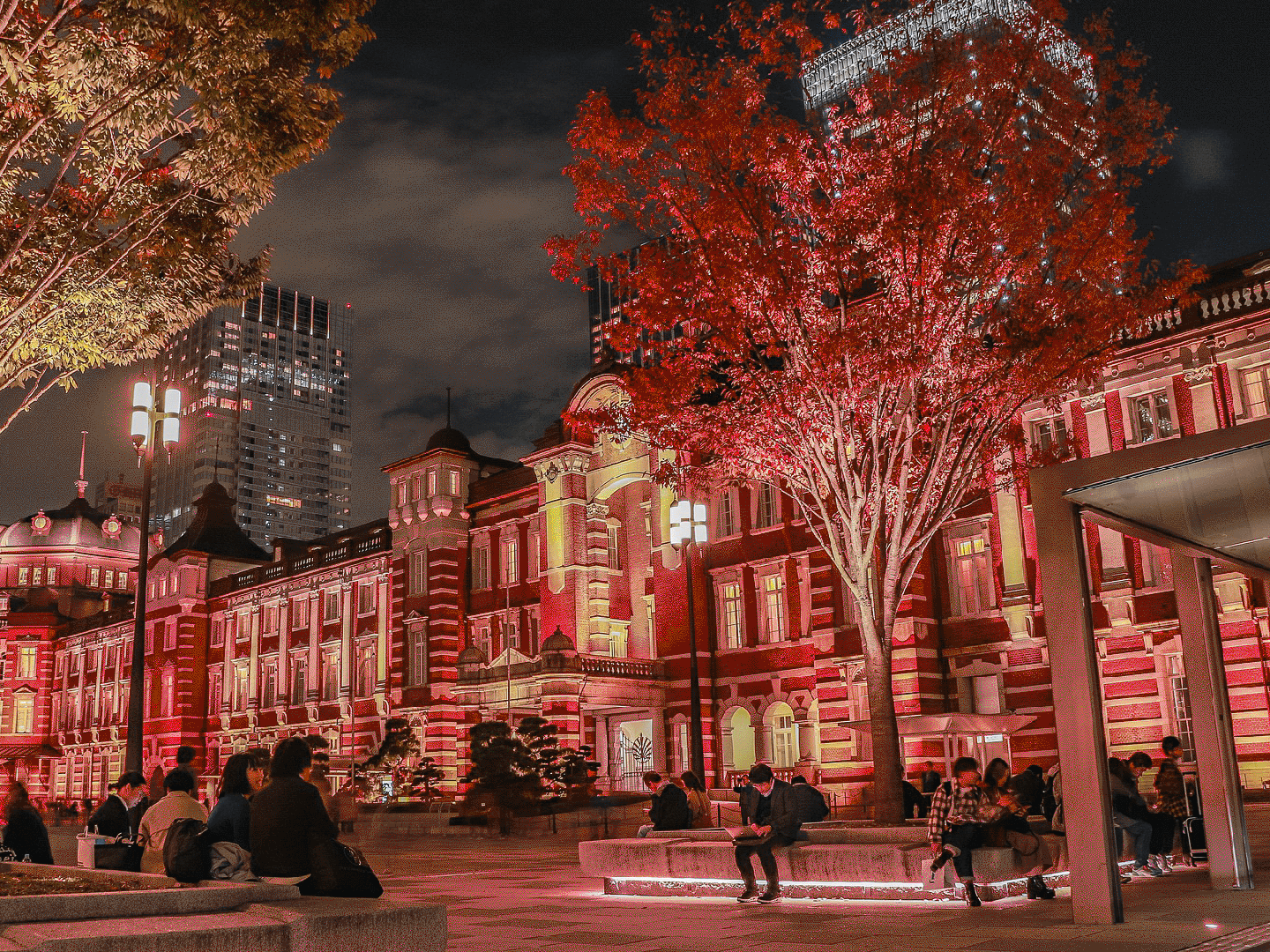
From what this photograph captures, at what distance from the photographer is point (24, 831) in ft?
36.5

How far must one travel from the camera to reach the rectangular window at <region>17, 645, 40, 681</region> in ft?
226

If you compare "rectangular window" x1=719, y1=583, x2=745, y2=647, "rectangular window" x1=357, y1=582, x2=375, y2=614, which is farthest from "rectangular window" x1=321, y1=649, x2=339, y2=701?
"rectangular window" x1=719, y1=583, x2=745, y2=647

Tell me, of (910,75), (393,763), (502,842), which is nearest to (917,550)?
(910,75)

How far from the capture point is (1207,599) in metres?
12.2

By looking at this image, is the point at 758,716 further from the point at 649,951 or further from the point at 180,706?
the point at 180,706

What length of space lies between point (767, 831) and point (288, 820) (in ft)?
19.9

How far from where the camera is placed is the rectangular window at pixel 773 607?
33906 millimetres

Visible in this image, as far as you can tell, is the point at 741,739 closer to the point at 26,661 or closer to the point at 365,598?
the point at 365,598

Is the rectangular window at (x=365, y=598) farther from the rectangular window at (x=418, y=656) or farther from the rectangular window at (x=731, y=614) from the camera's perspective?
the rectangular window at (x=731, y=614)

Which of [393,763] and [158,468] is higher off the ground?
[158,468]

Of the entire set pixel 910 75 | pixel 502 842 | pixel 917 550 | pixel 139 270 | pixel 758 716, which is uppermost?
pixel 910 75

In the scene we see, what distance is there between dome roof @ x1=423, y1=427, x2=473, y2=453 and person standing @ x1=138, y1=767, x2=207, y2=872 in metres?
34.2

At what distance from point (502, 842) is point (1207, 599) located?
63.9ft

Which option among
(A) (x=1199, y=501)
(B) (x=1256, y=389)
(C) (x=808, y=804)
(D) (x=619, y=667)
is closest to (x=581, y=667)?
(D) (x=619, y=667)
